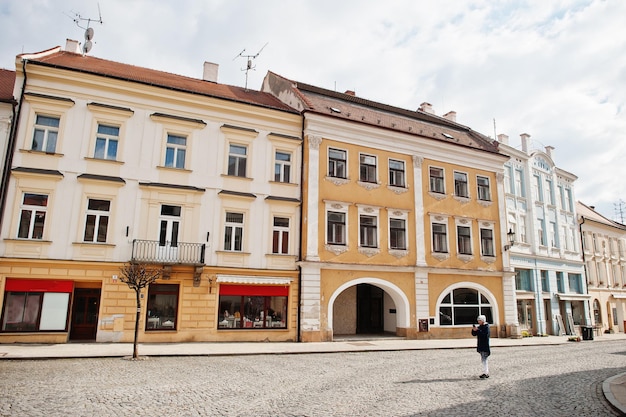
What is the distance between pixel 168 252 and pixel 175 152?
4480 mm

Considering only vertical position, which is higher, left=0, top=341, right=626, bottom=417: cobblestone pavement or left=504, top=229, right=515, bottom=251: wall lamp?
left=504, top=229, right=515, bottom=251: wall lamp

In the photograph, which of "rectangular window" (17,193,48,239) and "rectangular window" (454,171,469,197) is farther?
"rectangular window" (454,171,469,197)

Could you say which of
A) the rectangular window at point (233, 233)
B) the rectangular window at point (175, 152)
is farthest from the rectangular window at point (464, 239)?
the rectangular window at point (175, 152)

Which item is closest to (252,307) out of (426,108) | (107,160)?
(107,160)

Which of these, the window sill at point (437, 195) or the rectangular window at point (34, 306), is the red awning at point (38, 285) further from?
the window sill at point (437, 195)

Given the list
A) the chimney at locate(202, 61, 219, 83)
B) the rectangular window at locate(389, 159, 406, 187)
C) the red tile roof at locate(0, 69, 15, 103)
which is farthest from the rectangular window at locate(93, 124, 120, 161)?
the rectangular window at locate(389, 159, 406, 187)

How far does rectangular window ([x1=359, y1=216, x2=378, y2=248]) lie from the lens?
872 inches

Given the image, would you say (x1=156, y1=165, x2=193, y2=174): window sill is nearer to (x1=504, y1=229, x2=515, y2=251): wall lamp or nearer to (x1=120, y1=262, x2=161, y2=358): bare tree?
(x1=120, y1=262, x2=161, y2=358): bare tree

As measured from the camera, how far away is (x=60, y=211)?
17.4 m

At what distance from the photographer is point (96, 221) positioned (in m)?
17.9

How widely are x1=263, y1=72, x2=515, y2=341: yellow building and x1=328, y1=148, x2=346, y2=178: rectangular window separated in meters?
0.05

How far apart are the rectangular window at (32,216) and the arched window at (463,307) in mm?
18787

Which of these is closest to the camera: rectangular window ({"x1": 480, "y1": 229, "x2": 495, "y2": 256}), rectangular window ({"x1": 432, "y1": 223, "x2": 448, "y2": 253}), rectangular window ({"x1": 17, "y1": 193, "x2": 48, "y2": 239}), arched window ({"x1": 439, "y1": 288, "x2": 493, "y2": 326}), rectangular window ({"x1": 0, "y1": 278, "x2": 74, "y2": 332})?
rectangular window ({"x1": 0, "y1": 278, "x2": 74, "y2": 332})

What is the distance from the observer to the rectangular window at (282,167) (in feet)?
70.1
